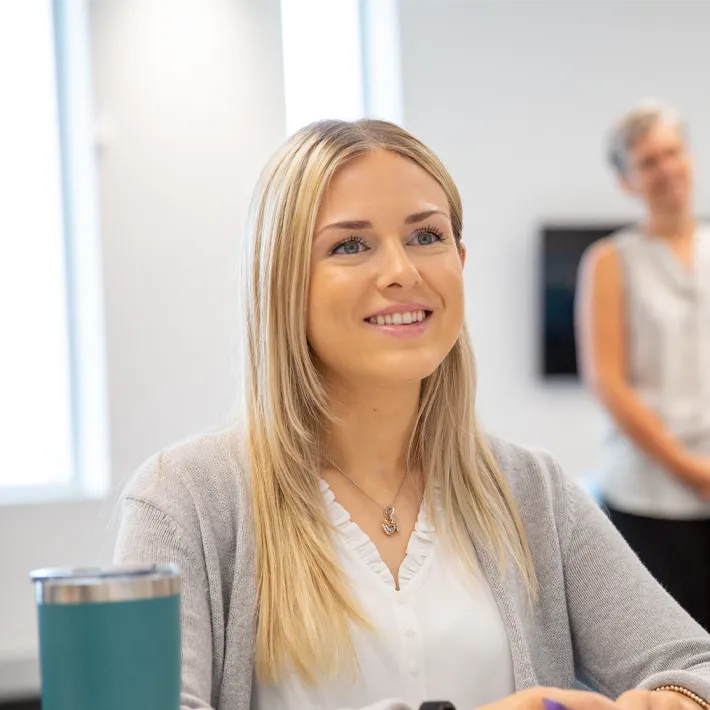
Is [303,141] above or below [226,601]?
above

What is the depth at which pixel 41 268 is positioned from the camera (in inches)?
187

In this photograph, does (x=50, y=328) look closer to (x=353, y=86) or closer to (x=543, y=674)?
(x=353, y=86)

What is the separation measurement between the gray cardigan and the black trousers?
99cm

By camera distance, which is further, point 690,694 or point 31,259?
point 31,259

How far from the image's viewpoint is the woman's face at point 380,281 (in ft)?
4.71

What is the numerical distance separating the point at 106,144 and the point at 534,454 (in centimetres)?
336

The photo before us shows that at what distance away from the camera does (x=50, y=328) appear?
475 centimetres

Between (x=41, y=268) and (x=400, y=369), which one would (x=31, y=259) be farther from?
(x=400, y=369)

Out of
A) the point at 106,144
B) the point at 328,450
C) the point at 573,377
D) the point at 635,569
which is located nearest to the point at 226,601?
the point at 328,450

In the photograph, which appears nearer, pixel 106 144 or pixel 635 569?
pixel 635 569

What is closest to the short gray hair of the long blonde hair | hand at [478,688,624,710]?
the long blonde hair

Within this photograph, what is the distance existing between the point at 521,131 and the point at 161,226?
1715 mm

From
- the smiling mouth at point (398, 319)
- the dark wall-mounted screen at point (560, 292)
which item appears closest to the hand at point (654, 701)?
the smiling mouth at point (398, 319)

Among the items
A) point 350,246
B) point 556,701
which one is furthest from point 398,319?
point 556,701
